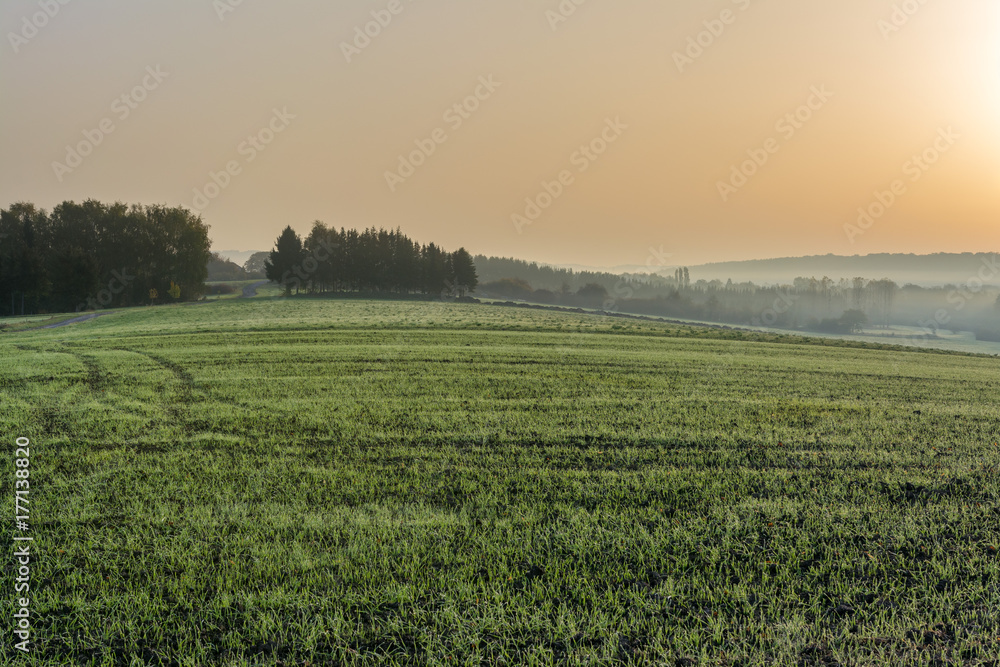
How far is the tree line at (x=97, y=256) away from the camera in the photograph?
173 ft

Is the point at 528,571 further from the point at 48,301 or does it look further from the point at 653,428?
the point at 48,301

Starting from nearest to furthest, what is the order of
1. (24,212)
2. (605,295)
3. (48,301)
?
1. (48,301)
2. (24,212)
3. (605,295)

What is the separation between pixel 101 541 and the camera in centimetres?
459

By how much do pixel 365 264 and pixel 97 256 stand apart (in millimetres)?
34050

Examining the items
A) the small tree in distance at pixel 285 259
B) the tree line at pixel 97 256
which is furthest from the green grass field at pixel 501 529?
the small tree in distance at pixel 285 259

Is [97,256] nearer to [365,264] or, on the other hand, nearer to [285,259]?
[285,259]

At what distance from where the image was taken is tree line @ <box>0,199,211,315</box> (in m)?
52.7

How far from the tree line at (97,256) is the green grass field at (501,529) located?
187ft

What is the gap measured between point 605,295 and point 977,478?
404ft

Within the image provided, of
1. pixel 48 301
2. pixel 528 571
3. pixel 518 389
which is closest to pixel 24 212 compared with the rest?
pixel 48 301

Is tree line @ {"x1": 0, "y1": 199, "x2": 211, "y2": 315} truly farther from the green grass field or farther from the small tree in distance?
the green grass field

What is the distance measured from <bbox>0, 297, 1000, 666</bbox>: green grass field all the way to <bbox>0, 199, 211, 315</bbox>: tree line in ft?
187

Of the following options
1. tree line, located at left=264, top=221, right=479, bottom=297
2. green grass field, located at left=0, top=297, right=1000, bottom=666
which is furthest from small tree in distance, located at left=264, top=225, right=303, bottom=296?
green grass field, located at left=0, top=297, right=1000, bottom=666

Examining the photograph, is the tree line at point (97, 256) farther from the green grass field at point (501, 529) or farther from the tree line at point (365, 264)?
the green grass field at point (501, 529)
